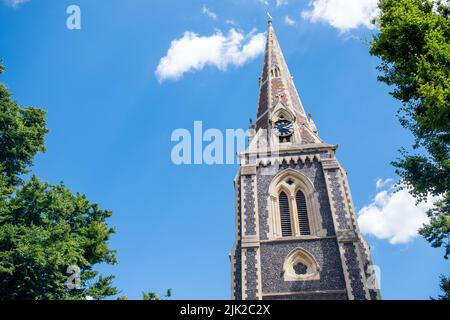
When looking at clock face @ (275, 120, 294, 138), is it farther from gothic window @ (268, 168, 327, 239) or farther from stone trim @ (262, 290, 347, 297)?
stone trim @ (262, 290, 347, 297)

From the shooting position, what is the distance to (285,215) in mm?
20094

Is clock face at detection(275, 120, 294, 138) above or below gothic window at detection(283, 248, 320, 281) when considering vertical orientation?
above

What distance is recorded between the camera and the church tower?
642 inches

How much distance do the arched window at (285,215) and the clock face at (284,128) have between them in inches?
222

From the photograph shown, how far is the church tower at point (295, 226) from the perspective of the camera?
1630cm

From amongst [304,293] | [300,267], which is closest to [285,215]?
[300,267]

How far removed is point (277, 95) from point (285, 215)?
43.0 ft

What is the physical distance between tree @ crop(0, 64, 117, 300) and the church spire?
1477cm

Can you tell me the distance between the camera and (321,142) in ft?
75.8

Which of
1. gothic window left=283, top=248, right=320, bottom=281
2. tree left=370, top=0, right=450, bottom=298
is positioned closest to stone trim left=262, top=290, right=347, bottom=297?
gothic window left=283, top=248, right=320, bottom=281
